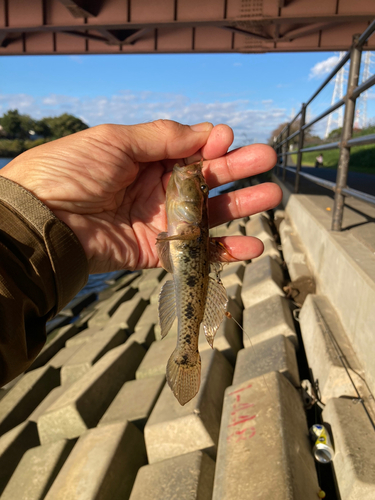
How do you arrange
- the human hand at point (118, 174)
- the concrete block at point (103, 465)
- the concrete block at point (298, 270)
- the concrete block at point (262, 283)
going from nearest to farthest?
the human hand at point (118, 174), the concrete block at point (103, 465), the concrete block at point (262, 283), the concrete block at point (298, 270)

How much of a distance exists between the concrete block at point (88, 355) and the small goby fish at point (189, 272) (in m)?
4.26

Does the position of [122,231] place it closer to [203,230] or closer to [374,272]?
[203,230]

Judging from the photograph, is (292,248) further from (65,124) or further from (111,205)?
(65,124)

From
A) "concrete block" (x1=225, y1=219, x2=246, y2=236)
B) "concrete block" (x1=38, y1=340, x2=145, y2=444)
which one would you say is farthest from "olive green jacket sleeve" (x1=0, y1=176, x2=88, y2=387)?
"concrete block" (x1=225, y1=219, x2=246, y2=236)

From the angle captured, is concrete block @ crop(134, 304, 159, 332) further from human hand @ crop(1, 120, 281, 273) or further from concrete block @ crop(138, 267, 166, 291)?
human hand @ crop(1, 120, 281, 273)

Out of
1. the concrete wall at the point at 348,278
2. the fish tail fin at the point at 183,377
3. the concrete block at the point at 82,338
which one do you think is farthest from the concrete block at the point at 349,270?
the concrete block at the point at 82,338

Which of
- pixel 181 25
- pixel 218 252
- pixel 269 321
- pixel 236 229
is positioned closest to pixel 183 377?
pixel 218 252

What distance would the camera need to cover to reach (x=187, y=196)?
2531 mm

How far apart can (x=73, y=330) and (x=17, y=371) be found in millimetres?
7824

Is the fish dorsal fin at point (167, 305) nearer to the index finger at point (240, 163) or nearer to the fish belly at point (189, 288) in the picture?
the fish belly at point (189, 288)

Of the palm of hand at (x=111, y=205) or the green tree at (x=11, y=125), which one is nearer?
the palm of hand at (x=111, y=205)

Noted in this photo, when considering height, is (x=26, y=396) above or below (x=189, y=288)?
below

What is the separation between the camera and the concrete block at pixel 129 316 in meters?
7.97

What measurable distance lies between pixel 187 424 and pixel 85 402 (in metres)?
1.80
